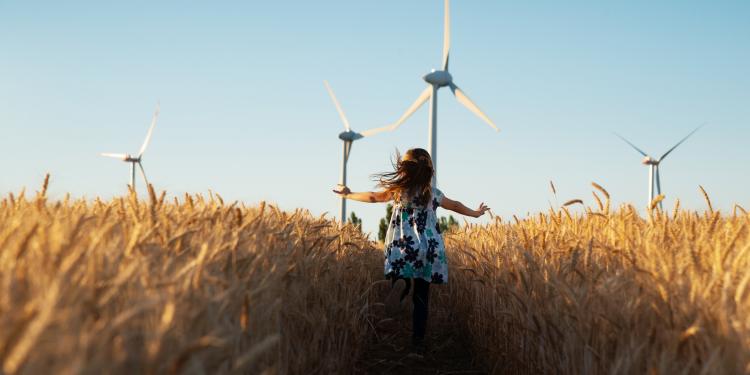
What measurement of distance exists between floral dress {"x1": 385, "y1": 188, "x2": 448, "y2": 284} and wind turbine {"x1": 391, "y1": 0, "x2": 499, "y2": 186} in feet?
45.1

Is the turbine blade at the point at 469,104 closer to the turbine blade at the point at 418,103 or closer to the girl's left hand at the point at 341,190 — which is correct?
the turbine blade at the point at 418,103

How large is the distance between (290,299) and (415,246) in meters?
2.52

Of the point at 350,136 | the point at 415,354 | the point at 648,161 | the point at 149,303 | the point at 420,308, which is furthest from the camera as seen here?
the point at 350,136

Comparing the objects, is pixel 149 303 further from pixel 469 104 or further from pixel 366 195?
pixel 469 104

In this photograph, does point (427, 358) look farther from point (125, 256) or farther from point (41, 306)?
point (41, 306)

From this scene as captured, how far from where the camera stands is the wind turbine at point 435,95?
21672 millimetres

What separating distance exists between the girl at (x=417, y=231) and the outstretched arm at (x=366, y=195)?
12 cm

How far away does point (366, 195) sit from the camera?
7.15 metres

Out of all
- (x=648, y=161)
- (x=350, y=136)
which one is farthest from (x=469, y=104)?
(x=648, y=161)

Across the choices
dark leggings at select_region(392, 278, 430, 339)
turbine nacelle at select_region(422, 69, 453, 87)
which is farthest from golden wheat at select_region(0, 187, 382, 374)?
turbine nacelle at select_region(422, 69, 453, 87)

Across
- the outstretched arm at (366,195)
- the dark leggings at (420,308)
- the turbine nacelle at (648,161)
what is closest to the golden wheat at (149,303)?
the dark leggings at (420,308)

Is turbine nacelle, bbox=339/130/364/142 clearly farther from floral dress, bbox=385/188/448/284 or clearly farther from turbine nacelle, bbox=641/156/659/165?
floral dress, bbox=385/188/448/284

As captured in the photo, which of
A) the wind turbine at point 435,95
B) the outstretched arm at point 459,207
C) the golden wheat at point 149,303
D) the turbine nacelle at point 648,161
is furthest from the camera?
the turbine nacelle at point 648,161

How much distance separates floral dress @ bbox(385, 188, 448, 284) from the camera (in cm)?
660
